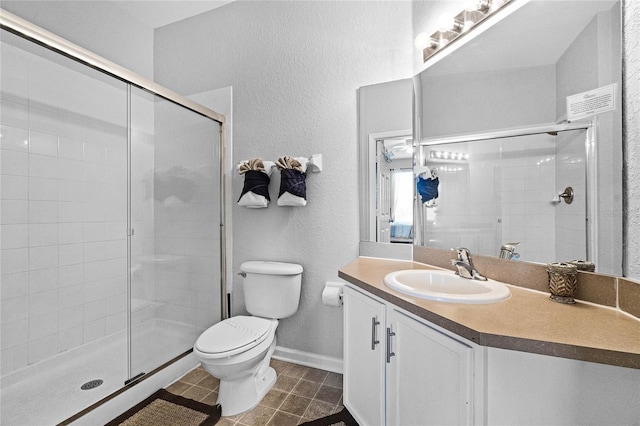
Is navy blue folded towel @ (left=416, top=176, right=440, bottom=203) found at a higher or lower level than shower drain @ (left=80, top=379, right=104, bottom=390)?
higher

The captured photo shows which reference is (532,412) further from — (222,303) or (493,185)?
(222,303)

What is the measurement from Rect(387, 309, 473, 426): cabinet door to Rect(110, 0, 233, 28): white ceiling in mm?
2659

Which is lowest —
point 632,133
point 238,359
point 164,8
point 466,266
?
point 238,359

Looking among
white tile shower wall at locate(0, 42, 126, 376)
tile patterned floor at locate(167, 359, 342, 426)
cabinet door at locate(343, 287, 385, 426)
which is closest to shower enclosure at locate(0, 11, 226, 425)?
white tile shower wall at locate(0, 42, 126, 376)

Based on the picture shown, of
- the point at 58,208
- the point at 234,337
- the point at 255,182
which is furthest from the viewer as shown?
the point at 255,182

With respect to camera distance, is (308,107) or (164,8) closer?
(308,107)

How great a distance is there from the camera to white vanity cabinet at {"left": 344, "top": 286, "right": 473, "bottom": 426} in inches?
32.1

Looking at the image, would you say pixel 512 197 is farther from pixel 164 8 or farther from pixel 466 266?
pixel 164 8

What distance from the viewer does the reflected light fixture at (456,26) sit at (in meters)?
1.27

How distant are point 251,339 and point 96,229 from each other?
1404 mm

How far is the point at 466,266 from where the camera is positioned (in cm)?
122

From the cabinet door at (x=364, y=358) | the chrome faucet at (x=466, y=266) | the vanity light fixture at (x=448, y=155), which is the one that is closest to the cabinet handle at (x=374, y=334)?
the cabinet door at (x=364, y=358)

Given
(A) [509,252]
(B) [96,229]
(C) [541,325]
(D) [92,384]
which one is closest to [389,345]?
(C) [541,325]

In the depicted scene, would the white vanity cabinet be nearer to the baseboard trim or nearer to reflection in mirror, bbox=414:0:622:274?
the baseboard trim
